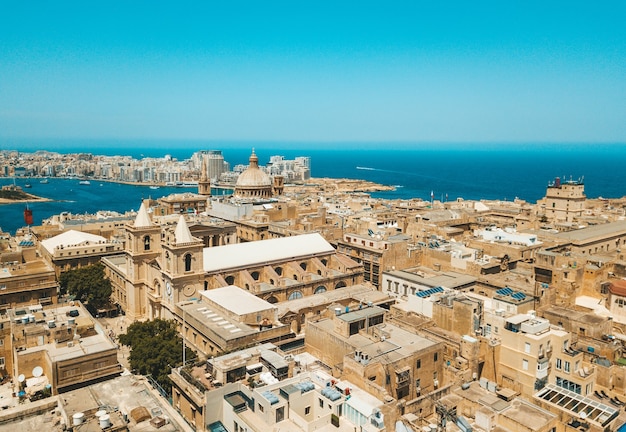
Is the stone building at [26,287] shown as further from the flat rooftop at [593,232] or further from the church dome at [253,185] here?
the flat rooftop at [593,232]

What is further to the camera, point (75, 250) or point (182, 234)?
→ point (75, 250)

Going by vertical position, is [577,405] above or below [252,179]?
below

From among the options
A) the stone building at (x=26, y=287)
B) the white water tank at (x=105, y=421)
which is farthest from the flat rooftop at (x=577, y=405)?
the stone building at (x=26, y=287)

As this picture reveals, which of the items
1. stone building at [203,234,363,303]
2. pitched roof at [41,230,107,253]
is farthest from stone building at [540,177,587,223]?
pitched roof at [41,230,107,253]

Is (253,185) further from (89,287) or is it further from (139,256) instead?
(139,256)

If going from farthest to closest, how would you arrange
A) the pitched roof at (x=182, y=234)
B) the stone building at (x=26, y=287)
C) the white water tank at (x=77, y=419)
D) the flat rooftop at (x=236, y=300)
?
the pitched roof at (x=182, y=234) < the stone building at (x=26, y=287) < the flat rooftop at (x=236, y=300) < the white water tank at (x=77, y=419)

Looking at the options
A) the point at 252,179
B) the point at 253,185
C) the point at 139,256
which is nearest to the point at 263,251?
the point at 139,256
